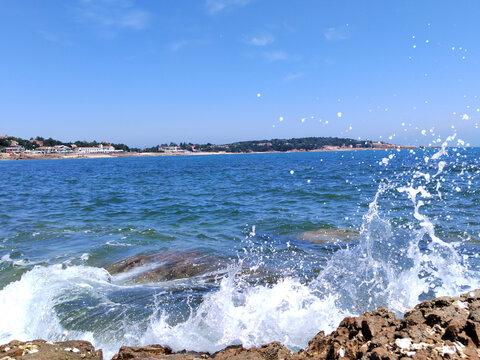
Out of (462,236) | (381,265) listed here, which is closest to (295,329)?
(381,265)

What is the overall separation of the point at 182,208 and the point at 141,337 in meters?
12.3

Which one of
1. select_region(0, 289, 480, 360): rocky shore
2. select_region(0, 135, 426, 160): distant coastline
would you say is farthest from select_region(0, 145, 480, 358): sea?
select_region(0, 135, 426, 160): distant coastline

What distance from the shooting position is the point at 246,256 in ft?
29.0

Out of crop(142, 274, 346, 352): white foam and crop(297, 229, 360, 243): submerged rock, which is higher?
crop(142, 274, 346, 352): white foam

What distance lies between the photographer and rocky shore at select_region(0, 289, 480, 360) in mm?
2924

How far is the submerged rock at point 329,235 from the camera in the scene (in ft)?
33.7

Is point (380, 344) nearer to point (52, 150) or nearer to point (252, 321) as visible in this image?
point (252, 321)

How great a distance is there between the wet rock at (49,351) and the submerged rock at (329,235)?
738 cm

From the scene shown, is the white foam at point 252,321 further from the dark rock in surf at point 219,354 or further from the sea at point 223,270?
the dark rock in surf at point 219,354

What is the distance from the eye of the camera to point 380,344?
3104mm

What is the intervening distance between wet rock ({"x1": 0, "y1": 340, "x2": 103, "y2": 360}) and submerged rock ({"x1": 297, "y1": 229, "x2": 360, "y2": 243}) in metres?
7.38

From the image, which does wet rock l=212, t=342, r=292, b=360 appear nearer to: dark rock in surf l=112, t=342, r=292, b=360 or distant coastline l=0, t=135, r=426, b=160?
dark rock in surf l=112, t=342, r=292, b=360

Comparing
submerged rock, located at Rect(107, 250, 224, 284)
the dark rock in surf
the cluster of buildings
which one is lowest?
submerged rock, located at Rect(107, 250, 224, 284)

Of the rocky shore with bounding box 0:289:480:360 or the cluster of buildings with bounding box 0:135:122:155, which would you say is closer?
the rocky shore with bounding box 0:289:480:360
